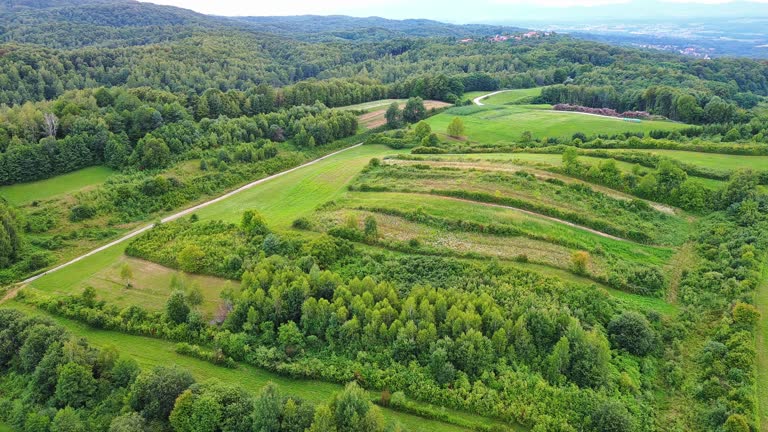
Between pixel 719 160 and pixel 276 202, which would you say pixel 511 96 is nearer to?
pixel 719 160

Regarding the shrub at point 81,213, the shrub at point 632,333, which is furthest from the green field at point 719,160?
the shrub at point 81,213

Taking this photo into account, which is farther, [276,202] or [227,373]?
[276,202]

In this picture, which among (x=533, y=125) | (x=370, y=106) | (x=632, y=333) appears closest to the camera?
(x=632, y=333)

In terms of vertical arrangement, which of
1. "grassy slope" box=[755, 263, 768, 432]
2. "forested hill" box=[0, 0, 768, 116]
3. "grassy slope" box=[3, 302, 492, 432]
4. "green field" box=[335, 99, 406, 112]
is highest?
"forested hill" box=[0, 0, 768, 116]

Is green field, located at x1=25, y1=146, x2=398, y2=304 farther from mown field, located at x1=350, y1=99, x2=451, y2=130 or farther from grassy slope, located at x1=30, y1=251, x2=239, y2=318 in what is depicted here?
mown field, located at x1=350, y1=99, x2=451, y2=130

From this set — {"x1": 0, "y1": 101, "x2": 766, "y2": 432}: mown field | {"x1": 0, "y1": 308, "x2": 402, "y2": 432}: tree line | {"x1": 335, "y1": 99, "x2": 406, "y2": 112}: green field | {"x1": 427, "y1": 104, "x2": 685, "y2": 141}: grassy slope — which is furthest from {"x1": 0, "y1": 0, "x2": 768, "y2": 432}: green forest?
{"x1": 335, "y1": 99, "x2": 406, "y2": 112}: green field

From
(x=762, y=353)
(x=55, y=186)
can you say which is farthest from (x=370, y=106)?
(x=762, y=353)
